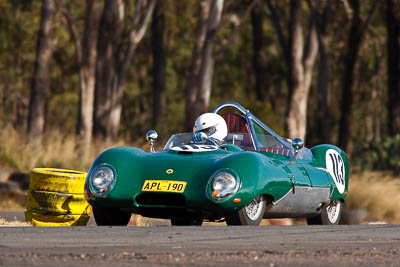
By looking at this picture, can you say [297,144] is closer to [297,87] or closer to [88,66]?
[297,87]

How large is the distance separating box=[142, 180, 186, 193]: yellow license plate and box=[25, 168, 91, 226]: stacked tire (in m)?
1.36

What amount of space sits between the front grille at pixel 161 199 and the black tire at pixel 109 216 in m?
0.62

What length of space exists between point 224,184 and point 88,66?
21.6m

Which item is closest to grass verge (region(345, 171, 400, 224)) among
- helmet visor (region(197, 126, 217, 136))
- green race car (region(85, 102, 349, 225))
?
green race car (region(85, 102, 349, 225))

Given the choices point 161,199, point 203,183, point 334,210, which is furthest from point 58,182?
point 334,210

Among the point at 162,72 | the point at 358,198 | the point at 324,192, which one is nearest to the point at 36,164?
the point at 358,198

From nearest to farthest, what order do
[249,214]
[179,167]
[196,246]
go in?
[196,246] → [179,167] → [249,214]

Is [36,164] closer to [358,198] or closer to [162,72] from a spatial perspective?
[358,198]

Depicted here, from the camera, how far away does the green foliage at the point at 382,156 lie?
26.6 metres

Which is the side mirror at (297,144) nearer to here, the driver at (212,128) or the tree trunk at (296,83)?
the driver at (212,128)

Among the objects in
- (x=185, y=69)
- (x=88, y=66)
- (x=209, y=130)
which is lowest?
(x=185, y=69)

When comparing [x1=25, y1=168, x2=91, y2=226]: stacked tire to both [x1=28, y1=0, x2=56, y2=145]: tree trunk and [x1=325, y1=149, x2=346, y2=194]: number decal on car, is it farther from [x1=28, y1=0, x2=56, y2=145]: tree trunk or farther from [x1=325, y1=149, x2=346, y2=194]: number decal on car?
[x1=28, y1=0, x2=56, y2=145]: tree trunk

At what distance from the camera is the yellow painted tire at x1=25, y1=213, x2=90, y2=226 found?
11.5 m

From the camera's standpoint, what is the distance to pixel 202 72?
26.8m
